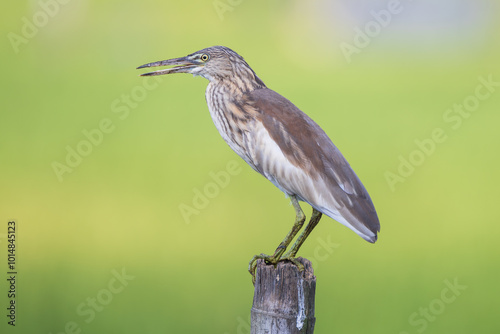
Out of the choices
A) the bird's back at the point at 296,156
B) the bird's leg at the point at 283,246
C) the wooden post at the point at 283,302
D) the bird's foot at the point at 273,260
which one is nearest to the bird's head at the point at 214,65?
the bird's back at the point at 296,156

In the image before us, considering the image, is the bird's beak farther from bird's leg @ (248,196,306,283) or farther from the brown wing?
bird's leg @ (248,196,306,283)

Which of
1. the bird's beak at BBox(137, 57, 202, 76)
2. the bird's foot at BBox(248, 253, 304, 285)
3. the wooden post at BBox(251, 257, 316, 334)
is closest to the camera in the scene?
the wooden post at BBox(251, 257, 316, 334)

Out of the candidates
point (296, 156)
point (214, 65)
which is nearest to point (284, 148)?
point (296, 156)

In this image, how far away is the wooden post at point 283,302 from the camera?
6.40ft

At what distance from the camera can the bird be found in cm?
220

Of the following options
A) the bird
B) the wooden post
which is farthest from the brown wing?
the wooden post

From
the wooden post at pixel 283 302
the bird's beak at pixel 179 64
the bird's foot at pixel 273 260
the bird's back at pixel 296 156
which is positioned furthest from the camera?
the bird's beak at pixel 179 64

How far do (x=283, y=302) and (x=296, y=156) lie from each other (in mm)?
560

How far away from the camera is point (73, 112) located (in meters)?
4.48

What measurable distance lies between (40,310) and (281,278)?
2.09m

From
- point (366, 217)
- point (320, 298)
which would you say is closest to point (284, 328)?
point (366, 217)

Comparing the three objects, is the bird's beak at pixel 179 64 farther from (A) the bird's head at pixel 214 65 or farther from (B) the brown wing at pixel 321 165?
(B) the brown wing at pixel 321 165

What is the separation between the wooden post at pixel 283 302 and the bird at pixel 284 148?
10 centimetres

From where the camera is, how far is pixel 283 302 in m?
1.97
